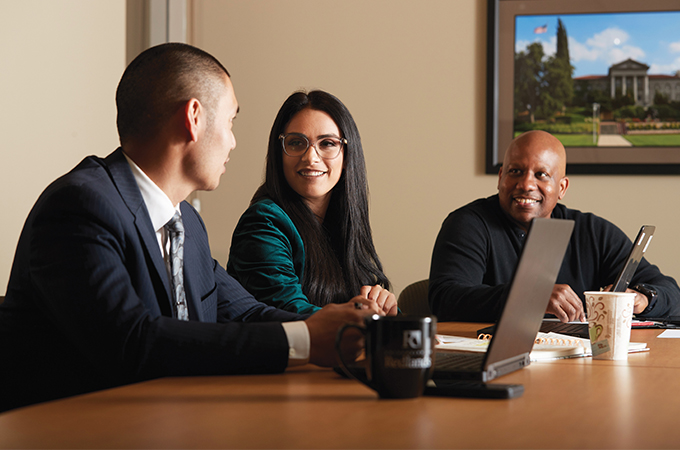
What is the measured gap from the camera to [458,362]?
42.5 inches

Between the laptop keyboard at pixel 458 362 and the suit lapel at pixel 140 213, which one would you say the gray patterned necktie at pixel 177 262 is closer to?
the suit lapel at pixel 140 213

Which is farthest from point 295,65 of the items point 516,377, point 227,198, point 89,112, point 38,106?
point 516,377

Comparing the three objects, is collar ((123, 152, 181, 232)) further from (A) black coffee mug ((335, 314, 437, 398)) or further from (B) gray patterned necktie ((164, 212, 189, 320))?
(A) black coffee mug ((335, 314, 437, 398))

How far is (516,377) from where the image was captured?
1047 mm

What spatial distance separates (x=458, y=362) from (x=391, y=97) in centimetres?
268

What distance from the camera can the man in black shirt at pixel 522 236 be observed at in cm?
248

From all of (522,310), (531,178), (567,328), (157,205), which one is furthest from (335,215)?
(522,310)

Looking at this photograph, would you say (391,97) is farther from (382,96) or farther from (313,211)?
(313,211)

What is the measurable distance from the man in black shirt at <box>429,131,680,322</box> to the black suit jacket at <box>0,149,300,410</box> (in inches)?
53.0

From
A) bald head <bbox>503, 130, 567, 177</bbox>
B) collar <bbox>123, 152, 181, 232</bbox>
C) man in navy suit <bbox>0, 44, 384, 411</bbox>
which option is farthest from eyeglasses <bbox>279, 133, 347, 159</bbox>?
collar <bbox>123, 152, 181, 232</bbox>

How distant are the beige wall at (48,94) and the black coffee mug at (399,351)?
214 cm

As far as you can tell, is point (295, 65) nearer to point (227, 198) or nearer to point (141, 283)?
point (227, 198)

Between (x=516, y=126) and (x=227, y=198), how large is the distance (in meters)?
1.65

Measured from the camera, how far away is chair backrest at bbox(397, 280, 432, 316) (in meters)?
2.51
